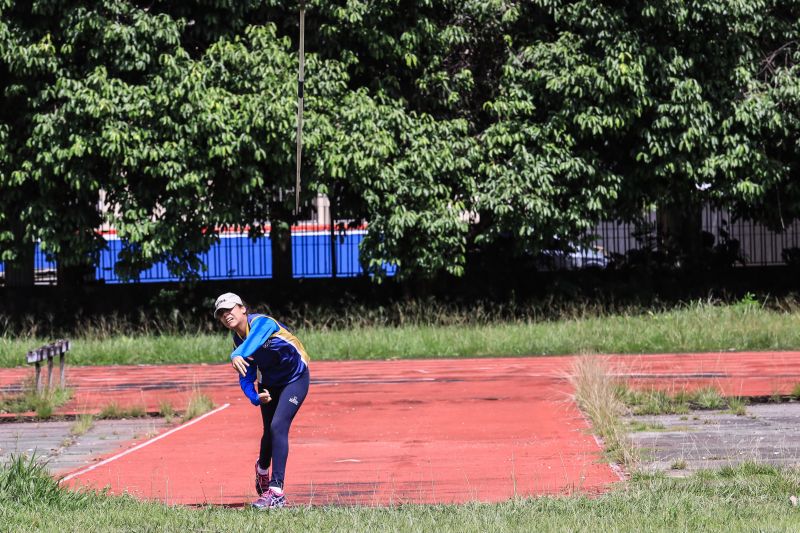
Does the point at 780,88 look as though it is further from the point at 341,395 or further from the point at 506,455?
the point at 506,455

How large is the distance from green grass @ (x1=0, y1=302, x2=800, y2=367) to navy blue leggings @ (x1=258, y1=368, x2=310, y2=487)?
1025 centimetres

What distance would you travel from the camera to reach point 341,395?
14266 millimetres

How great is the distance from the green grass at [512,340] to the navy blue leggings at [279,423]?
1025 cm

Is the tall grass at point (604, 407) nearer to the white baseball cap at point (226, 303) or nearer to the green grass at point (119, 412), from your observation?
the white baseball cap at point (226, 303)

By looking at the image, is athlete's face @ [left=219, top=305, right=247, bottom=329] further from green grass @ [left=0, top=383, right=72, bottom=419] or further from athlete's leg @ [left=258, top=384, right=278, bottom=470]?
green grass @ [left=0, top=383, right=72, bottom=419]

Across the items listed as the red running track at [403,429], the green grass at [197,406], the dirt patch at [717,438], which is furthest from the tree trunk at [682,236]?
the green grass at [197,406]

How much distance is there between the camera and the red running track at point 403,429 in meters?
8.62

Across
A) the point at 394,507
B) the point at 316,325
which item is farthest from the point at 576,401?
the point at 316,325

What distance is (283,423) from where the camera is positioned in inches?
309

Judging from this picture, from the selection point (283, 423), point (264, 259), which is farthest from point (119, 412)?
point (264, 259)

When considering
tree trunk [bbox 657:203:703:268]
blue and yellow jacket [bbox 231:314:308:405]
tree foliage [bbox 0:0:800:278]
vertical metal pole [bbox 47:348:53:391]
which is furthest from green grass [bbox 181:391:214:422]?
tree trunk [bbox 657:203:703:268]

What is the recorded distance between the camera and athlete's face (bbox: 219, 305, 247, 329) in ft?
25.2

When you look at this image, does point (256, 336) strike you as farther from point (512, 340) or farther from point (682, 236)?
point (682, 236)

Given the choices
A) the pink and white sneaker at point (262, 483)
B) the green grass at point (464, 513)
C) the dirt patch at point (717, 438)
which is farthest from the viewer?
the dirt patch at point (717, 438)
